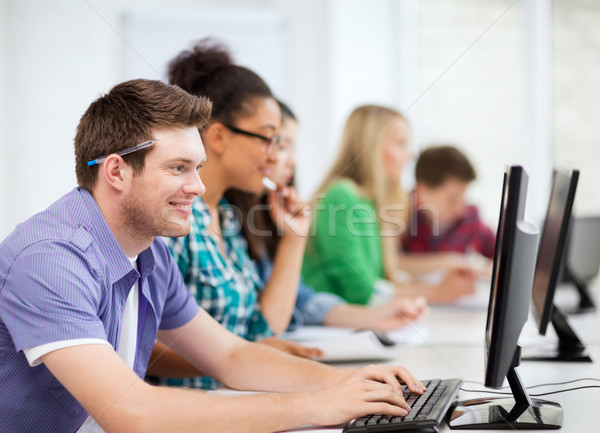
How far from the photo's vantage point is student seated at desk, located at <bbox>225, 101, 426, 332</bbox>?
1.78 metres

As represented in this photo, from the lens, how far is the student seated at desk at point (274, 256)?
5.82ft

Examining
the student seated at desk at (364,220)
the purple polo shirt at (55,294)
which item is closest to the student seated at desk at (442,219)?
the student seated at desk at (364,220)

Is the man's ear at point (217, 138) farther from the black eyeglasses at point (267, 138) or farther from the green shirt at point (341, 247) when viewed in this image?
the green shirt at point (341, 247)

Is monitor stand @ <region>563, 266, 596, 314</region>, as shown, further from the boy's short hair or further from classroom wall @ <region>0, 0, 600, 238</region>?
classroom wall @ <region>0, 0, 600, 238</region>

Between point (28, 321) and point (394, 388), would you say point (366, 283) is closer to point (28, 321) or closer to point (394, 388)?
point (394, 388)

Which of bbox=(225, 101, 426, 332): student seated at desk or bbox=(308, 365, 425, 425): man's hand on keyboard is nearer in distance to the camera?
bbox=(308, 365, 425, 425): man's hand on keyboard

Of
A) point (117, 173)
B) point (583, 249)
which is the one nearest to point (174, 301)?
point (117, 173)

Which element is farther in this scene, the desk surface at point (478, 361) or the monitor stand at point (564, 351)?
the monitor stand at point (564, 351)

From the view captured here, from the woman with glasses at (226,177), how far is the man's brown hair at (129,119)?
35cm

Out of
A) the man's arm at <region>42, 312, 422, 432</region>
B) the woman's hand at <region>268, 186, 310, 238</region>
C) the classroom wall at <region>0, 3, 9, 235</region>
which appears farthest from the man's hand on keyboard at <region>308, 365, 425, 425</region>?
the classroom wall at <region>0, 3, 9, 235</region>

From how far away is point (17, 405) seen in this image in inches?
37.4

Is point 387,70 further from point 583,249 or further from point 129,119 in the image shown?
point 129,119

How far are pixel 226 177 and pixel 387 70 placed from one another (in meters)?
2.94

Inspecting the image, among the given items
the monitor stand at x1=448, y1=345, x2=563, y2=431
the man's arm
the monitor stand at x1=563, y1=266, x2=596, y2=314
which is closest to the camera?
the man's arm
